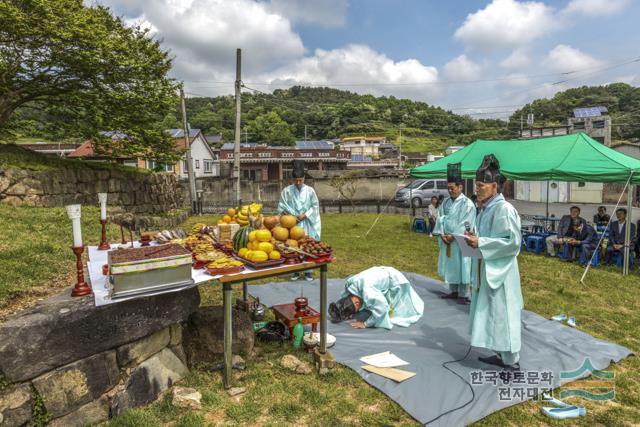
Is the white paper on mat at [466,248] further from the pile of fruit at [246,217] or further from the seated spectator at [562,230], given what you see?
the seated spectator at [562,230]

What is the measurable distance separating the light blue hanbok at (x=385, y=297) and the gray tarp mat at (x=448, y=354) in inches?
5.0

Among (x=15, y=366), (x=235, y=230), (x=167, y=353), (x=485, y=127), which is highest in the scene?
(x=485, y=127)

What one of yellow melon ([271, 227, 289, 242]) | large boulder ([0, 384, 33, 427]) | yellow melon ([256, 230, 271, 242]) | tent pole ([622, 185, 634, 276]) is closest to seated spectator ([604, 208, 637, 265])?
tent pole ([622, 185, 634, 276])

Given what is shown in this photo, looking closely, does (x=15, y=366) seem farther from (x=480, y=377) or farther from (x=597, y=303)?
(x=597, y=303)

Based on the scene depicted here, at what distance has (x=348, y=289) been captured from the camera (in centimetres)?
511

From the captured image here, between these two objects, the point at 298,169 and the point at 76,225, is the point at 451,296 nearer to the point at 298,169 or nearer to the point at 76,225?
the point at 298,169

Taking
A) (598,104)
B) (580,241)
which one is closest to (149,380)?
(580,241)

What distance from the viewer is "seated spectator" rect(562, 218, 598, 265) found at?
8.52 metres

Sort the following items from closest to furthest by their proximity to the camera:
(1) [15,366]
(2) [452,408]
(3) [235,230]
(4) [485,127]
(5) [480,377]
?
(1) [15,366]
(2) [452,408]
(5) [480,377]
(3) [235,230]
(4) [485,127]

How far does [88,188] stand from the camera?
40.2ft

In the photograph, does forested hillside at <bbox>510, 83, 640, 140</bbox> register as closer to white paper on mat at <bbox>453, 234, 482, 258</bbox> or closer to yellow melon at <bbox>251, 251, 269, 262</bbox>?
white paper on mat at <bbox>453, 234, 482, 258</bbox>

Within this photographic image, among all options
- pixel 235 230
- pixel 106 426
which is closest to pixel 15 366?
pixel 106 426

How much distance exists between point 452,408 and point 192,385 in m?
2.24

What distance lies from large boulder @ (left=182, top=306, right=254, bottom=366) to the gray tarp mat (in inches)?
39.4
